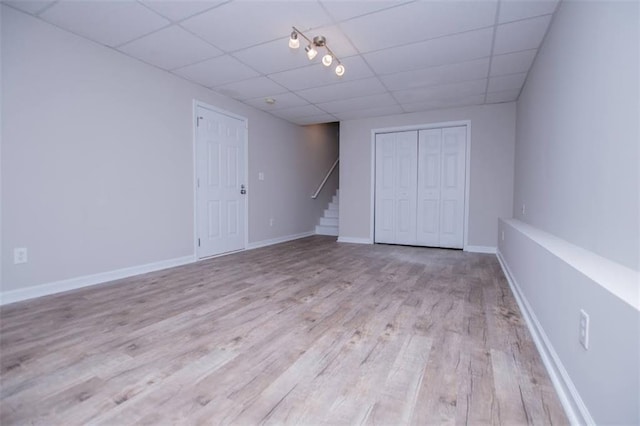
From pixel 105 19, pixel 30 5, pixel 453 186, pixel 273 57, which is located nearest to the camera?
pixel 30 5

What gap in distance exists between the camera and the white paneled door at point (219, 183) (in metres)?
4.02

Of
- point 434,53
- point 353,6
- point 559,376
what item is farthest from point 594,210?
point 434,53

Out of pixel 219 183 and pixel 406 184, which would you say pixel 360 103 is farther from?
pixel 219 183

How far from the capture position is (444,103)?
4.60m

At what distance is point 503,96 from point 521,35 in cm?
179

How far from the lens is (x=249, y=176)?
16.0ft

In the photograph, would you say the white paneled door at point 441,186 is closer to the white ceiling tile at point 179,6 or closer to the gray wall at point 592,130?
the gray wall at point 592,130

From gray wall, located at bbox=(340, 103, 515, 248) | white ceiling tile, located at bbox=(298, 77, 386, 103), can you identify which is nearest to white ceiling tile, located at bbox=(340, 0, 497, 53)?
white ceiling tile, located at bbox=(298, 77, 386, 103)

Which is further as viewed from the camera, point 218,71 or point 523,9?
point 218,71

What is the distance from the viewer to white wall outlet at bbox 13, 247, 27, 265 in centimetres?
238

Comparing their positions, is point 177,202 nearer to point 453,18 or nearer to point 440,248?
point 453,18

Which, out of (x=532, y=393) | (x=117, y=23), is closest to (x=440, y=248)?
(x=532, y=393)

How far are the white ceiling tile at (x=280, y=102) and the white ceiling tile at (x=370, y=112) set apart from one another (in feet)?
2.99

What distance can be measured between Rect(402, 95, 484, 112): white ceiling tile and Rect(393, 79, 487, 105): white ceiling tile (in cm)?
13
